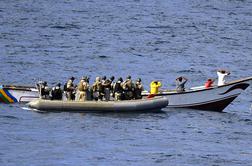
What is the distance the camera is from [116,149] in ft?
167

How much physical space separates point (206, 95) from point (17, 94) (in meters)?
10.9

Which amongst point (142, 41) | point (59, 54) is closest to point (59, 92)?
point (59, 54)

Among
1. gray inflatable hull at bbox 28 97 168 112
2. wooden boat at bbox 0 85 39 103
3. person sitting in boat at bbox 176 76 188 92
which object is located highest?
person sitting in boat at bbox 176 76 188 92

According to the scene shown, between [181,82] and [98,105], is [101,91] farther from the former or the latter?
[181,82]

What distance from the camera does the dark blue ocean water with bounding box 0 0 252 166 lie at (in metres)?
50.7

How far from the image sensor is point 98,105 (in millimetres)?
58406

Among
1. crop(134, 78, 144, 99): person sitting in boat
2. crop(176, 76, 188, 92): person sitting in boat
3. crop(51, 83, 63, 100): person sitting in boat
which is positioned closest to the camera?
crop(51, 83, 63, 100): person sitting in boat

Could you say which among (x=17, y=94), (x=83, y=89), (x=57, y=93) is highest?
(x=83, y=89)

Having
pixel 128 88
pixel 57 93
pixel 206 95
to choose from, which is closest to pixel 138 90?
pixel 128 88

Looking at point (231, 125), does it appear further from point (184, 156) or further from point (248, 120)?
point (184, 156)

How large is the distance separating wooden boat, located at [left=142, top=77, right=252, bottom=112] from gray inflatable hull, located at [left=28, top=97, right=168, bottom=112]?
1.99 metres

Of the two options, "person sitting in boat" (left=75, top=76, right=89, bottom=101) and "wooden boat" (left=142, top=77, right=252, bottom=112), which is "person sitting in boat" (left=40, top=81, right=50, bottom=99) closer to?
"person sitting in boat" (left=75, top=76, right=89, bottom=101)

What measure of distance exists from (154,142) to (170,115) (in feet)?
22.7

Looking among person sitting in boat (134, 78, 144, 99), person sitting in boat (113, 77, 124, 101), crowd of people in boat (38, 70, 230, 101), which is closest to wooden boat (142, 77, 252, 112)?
person sitting in boat (134, 78, 144, 99)
